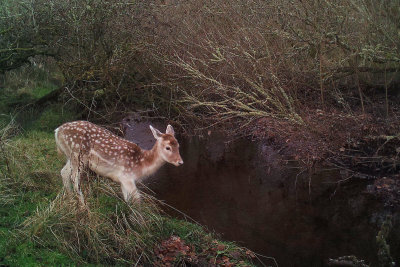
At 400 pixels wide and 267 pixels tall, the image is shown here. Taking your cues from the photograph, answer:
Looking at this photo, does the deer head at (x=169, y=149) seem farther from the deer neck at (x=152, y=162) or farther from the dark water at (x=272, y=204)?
the dark water at (x=272, y=204)

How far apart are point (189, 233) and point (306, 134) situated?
4.23 metres

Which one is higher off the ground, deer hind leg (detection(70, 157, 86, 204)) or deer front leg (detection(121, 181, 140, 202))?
deer hind leg (detection(70, 157, 86, 204))

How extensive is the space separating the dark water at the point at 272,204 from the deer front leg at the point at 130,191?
1.03 meters

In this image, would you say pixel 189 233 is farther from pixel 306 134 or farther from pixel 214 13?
pixel 214 13

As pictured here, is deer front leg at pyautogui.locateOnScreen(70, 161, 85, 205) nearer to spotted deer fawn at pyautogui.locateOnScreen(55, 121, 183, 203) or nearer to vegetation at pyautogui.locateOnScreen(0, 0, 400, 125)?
spotted deer fawn at pyautogui.locateOnScreen(55, 121, 183, 203)

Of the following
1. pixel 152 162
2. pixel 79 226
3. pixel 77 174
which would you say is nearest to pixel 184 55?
pixel 152 162

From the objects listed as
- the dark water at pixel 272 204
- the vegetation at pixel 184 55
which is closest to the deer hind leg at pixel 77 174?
the dark water at pixel 272 204

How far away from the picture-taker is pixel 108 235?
21.3 feet

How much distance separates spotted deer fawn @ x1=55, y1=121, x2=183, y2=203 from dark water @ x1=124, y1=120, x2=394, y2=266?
0.96 metres

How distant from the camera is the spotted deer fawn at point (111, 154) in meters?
8.02

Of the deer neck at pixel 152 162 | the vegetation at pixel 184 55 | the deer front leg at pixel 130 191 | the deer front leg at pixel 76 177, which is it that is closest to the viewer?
the deer front leg at pixel 76 177

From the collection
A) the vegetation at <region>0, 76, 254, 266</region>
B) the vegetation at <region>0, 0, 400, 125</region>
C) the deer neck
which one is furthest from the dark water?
the vegetation at <region>0, 0, 400, 125</region>

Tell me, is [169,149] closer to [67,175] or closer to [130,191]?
[130,191]

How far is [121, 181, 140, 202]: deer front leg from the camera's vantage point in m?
7.30
